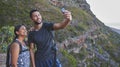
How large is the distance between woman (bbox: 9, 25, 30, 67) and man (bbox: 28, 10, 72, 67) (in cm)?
19

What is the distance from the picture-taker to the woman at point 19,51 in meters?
7.39

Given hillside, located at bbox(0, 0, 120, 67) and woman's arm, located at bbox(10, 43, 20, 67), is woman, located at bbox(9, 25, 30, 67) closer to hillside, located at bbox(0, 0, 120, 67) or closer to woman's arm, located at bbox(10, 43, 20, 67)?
woman's arm, located at bbox(10, 43, 20, 67)

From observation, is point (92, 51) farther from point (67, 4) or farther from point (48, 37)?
point (48, 37)

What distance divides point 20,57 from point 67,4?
59598 mm

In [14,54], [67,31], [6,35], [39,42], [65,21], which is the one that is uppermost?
[65,21]

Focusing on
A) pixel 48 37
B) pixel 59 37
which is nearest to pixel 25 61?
pixel 48 37

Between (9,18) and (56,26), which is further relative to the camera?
(9,18)

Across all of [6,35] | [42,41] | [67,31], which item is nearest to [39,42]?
[42,41]

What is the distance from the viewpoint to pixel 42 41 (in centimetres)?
780

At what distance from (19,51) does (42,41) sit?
0.61 meters

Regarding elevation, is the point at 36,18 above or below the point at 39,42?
above

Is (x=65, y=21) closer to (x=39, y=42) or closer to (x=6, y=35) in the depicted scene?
(x=39, y=42)

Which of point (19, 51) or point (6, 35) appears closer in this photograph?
point (19, 51)

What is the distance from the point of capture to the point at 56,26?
25.9 ft
